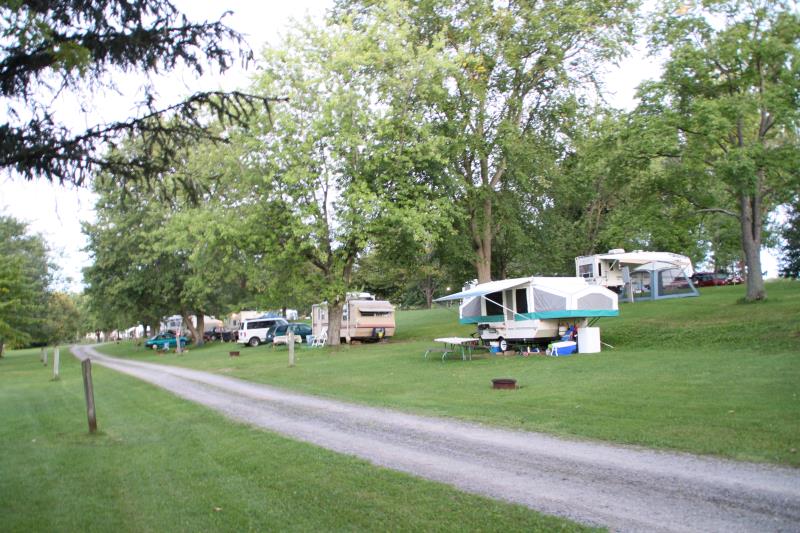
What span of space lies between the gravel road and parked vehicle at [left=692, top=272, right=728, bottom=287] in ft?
142

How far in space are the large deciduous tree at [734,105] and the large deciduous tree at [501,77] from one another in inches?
213

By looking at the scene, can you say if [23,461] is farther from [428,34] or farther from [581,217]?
[581,217]

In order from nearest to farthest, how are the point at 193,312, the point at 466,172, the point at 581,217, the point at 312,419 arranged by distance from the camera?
1. the point at 312,419
2. the point at 466,172
3. the point at 581,217
4. the point at 193,312

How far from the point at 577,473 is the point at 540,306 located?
1490 centimetres

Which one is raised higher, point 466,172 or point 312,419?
point 466,172

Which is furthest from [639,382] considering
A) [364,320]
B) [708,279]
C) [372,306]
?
[708,279]

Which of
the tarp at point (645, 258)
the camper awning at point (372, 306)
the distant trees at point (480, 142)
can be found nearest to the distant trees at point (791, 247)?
the distant trees at point (480, 142)

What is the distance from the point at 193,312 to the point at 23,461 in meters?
40.1

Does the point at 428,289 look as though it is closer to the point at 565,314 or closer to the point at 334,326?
the point at 334,326

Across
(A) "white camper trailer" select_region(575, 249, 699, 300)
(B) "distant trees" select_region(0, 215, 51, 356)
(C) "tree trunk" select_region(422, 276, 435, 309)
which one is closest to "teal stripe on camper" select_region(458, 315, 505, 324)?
(A) "white camper trailer" select_region(575, 249, 699, 300)

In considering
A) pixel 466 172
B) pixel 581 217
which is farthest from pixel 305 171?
pixel 581 217

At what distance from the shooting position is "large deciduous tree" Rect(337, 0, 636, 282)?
95.6ft

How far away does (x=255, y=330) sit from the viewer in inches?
1677

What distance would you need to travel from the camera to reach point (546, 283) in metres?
21.5
